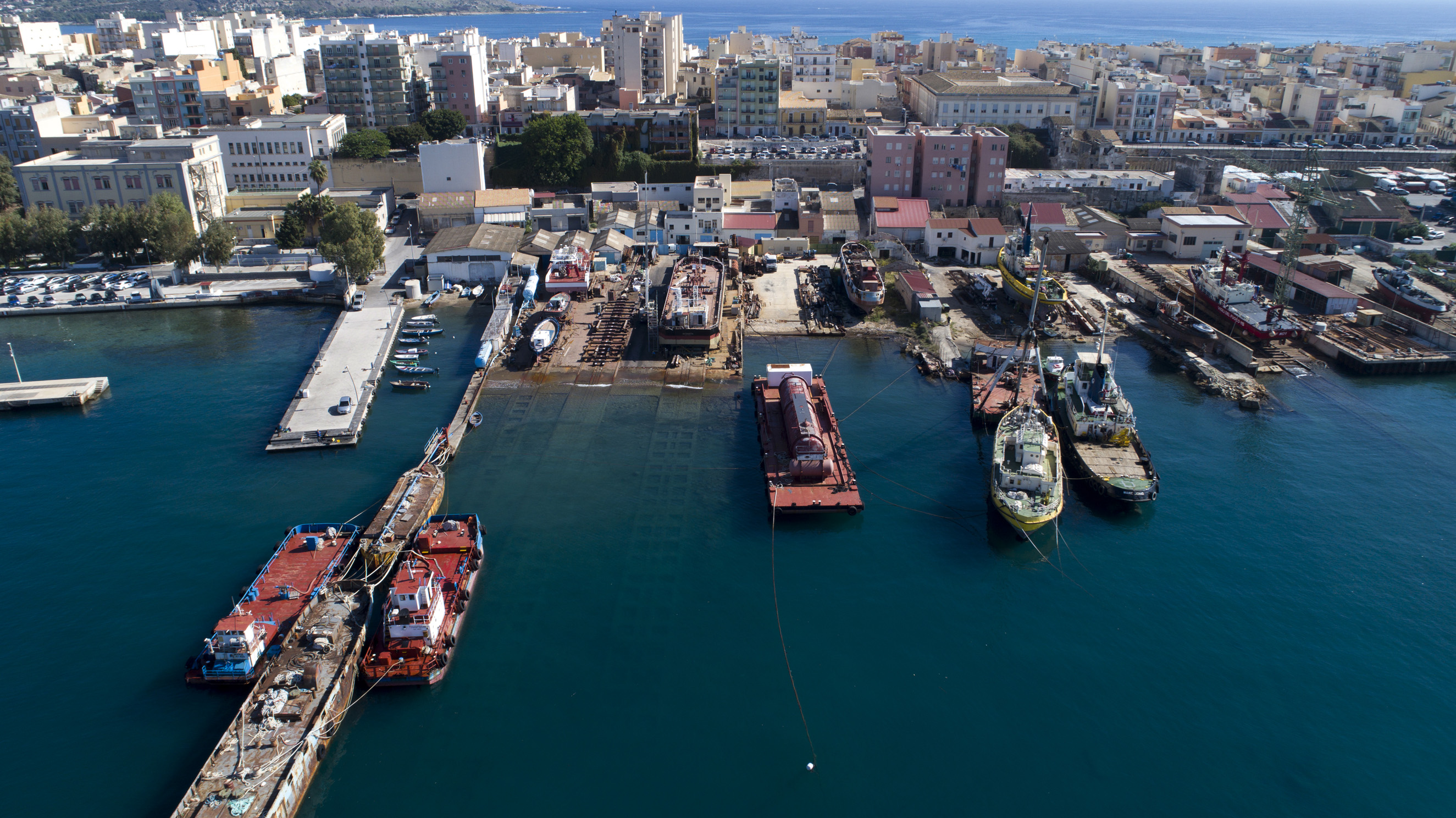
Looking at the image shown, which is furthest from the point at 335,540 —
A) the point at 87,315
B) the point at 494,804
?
the point at 87,315

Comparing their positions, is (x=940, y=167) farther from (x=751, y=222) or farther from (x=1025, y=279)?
(x=1025, y=279)

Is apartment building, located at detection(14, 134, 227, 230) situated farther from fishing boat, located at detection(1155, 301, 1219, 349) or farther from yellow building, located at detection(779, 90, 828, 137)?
fishing boat, located at detection(1155, 301, 1219, 349)

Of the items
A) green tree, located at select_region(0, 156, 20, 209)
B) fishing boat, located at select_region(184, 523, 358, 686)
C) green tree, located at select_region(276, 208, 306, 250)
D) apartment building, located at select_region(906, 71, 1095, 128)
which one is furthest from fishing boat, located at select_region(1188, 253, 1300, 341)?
green tree, located at select_region(0, 156, 20, 209)

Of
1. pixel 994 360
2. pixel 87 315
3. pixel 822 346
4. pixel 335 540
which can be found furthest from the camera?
pixel 87 315

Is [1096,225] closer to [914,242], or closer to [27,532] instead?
[914,242]

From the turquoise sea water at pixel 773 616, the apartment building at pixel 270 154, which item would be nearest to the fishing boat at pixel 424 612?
the turquoise sea water at pixel 773 616

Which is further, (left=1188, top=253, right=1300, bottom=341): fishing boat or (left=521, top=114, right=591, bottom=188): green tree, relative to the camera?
(left=521, top=114, right=591, bottom=188): green tree
